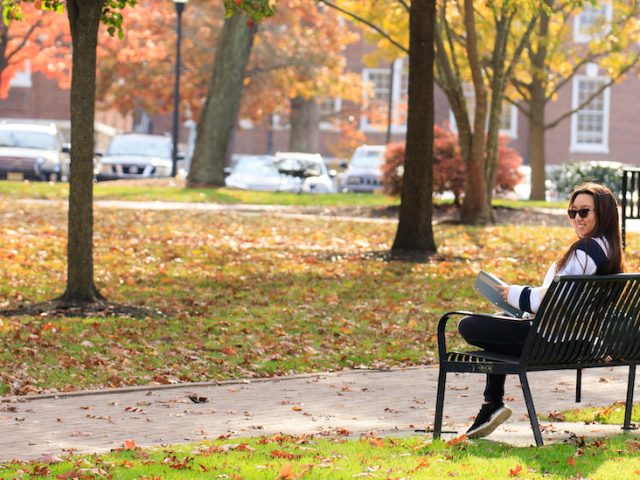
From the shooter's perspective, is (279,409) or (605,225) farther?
(279,409)

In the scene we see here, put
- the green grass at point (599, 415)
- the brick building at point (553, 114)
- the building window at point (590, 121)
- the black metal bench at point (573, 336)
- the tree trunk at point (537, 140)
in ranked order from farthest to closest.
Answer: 1. the building window at point (590, 121)
2. the brick building at point (553, 114)
3. the tree trunk at point (537, 140)
4. the green grass at point (599, 415)
5. the black metal bench at point (573, 336)

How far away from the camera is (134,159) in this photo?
40406 mm

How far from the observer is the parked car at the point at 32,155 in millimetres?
37781

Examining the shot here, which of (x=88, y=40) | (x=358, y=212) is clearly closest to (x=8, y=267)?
(x=88, y=40)

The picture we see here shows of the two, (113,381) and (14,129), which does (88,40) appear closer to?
(113,381)

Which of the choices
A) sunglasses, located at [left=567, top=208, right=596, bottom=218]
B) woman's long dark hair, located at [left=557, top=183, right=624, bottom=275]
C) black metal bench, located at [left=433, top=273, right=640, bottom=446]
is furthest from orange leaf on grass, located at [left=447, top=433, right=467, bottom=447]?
sunglasses, located at [left=567, top=208, right=596, bottom=218]

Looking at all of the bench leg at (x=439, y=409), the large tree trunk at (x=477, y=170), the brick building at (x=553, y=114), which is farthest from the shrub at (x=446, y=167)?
the brick building at (x=553, y=114)

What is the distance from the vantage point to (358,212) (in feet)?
92.8

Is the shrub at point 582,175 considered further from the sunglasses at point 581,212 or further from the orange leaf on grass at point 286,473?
the orange leaf on grass at point 286,473

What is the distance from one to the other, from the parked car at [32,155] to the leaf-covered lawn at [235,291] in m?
13.1

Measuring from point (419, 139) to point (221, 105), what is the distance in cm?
1544

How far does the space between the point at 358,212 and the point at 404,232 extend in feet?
29.4

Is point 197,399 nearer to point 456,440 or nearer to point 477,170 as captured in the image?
point 456,440

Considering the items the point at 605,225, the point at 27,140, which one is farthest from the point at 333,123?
the point at 605,225
